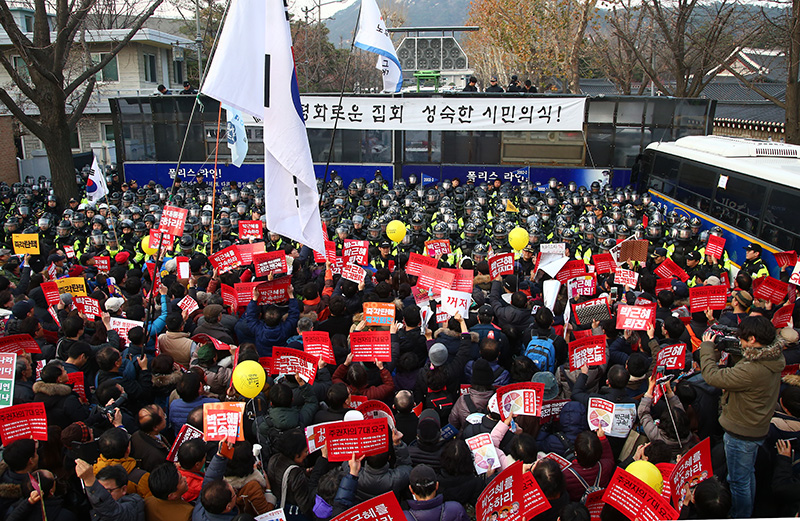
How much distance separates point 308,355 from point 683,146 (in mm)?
13379

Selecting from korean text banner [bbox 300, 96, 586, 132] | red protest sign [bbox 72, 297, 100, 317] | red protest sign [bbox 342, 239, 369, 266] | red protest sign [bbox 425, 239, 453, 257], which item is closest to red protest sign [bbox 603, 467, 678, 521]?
red protest sign [bbox 342, 239, 369, 266]

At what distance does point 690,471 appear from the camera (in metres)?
4.23

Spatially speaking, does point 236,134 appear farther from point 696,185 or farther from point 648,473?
point 696,185

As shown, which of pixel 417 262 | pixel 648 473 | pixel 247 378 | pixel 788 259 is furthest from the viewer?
pixel 788 259

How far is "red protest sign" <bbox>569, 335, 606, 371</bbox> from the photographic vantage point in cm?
609

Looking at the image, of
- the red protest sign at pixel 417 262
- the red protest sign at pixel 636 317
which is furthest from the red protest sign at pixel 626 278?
the red protest sign at pixel 417 262

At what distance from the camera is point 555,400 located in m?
5.49

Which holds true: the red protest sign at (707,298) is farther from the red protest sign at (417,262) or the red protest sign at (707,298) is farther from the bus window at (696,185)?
the bus window at (696,185)

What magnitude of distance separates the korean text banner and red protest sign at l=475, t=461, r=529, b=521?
50.4ft

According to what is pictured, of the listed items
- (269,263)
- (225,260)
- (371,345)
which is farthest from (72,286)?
(371,345)

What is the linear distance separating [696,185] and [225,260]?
11.2 m

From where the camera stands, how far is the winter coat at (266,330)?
7.21m

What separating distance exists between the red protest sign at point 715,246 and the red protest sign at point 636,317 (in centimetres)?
473

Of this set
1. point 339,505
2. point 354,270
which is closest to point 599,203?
point 354,270
